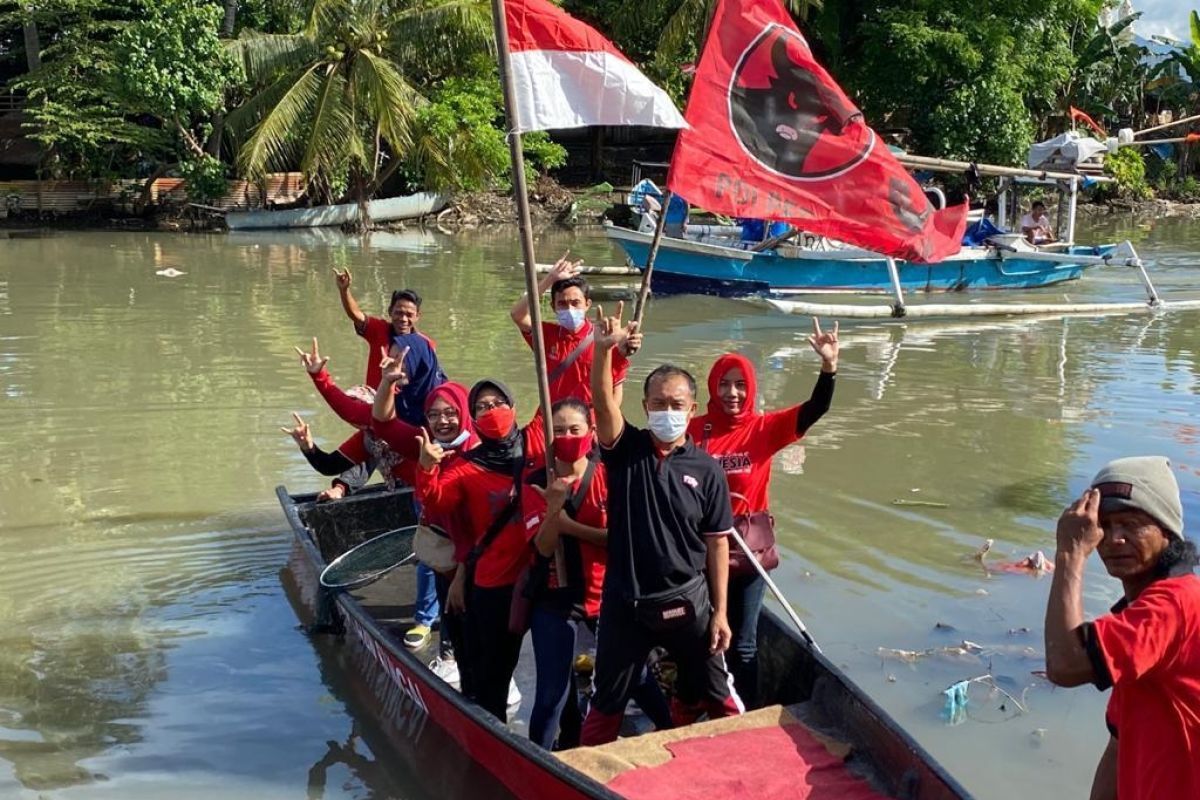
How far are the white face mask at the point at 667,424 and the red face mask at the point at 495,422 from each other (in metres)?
0.83

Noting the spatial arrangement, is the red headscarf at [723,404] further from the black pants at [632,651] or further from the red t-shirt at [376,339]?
the red t-shirt at [376,339]

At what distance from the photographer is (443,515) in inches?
201

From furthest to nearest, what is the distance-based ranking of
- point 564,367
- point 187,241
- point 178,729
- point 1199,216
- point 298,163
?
point 1199,216
point 298,163
point 187,241
point 564,367
point 178,729

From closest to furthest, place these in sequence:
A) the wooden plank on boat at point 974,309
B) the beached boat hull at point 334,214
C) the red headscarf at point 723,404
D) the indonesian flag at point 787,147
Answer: the red headscarf at point 723,404 < the indonesian flag at point 787,147 < the wooden plank on boat at point 974,309 < the beached boat hull at point 334,214

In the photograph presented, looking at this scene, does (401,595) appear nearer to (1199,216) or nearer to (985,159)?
(985,159)

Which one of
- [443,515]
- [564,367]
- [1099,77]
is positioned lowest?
[443,515]

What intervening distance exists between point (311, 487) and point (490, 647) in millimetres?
4985

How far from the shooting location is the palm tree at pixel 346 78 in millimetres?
27500

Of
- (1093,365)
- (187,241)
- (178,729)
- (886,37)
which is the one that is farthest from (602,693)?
(886,37)

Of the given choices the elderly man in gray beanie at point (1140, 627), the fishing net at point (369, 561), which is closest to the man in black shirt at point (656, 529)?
the elderly man in gray beanie at point (1140, 627)

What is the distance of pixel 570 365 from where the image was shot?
6520 millimetres

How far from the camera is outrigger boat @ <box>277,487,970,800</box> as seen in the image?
14.4 ft

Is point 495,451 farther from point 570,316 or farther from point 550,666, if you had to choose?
point 570,316

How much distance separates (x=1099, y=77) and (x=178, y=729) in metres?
40.6
